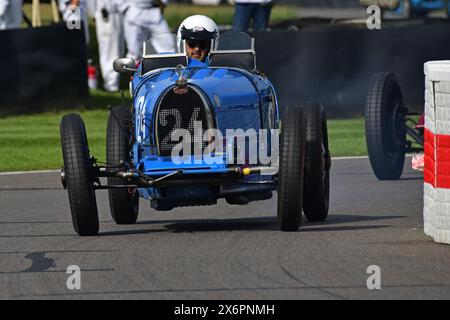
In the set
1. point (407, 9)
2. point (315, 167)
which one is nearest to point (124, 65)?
point (315, 167)

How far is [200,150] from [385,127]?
389 cm

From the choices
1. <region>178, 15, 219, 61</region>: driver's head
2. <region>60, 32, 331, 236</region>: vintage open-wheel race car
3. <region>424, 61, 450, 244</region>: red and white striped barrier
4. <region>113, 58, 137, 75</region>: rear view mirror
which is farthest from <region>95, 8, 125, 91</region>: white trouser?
<region>424, 61, 450, 244</region>: red and white striped barrier

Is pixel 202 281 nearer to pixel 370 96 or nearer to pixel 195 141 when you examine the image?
pixel 195 141

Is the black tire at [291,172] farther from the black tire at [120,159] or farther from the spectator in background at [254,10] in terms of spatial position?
the spectator in background at [254,10]

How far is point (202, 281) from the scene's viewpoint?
8.63m

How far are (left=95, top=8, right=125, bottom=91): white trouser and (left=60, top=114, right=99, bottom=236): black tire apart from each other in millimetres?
12478

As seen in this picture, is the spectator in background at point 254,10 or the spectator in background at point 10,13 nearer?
the spectator in background at point 10,13

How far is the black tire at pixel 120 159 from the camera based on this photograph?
11203 millimetres

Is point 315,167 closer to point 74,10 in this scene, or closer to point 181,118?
point 181,118

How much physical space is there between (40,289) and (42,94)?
40.8 ft

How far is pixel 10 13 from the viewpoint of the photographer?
22.2 meters

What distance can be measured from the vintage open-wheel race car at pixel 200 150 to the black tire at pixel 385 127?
256cm

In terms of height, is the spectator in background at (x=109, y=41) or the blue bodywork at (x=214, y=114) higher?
the blue bodywork at (x=214, y=114)

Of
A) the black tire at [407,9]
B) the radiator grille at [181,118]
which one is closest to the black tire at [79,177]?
the radiator grille at [181,118]
